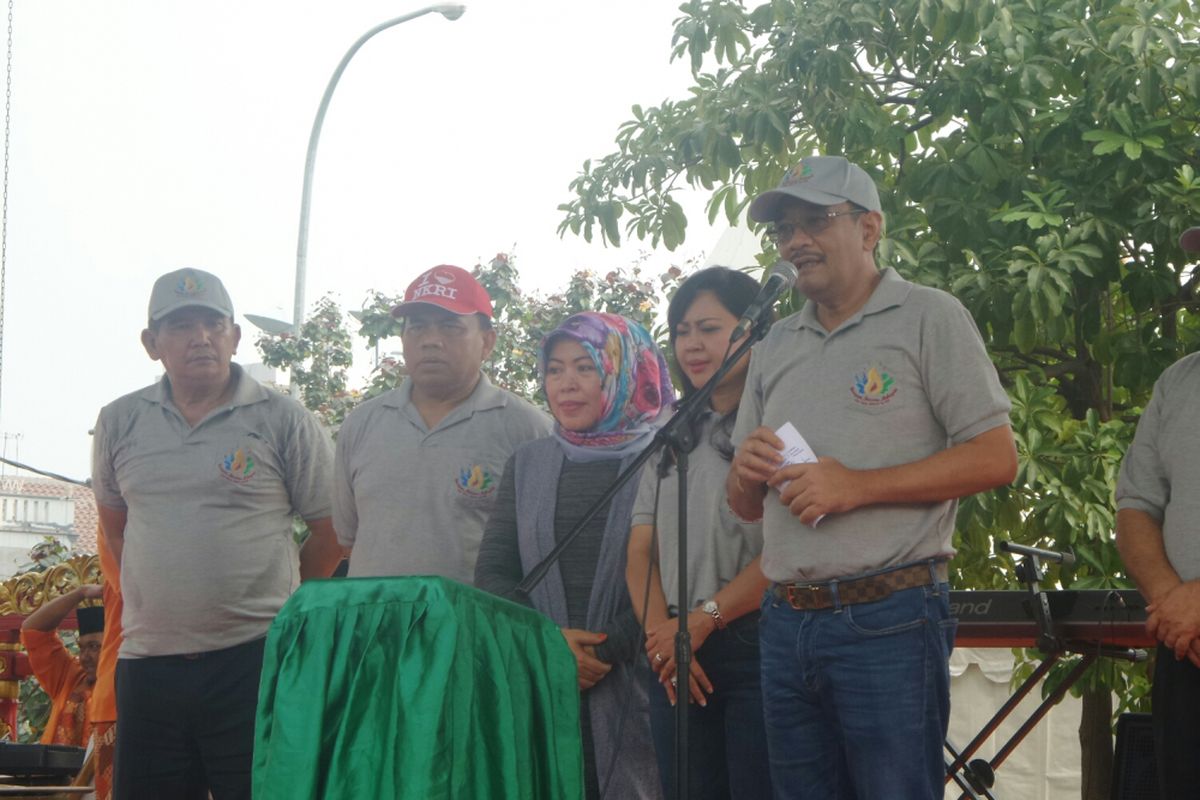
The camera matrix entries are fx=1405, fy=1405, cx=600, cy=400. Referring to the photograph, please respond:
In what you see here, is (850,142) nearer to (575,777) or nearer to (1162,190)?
(1162,190)

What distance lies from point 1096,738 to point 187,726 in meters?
3.48

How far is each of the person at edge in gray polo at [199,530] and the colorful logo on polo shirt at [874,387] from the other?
6.53 feet

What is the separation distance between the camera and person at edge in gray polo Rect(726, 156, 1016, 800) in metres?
2.65

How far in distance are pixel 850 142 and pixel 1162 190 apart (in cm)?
116

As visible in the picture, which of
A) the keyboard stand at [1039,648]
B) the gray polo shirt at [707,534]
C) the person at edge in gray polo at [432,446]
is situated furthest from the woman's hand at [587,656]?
the keyboard stand at [1039,648]

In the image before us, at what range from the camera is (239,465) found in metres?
4.08

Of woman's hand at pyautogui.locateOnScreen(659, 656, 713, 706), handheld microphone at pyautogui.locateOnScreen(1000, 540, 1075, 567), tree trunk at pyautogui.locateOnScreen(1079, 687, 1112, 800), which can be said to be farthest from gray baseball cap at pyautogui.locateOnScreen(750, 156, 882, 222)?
tree trunk at pyautogui.locateOnScreen(1079, 687, 1112, 800)

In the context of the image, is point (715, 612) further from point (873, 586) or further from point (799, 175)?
point (799, 175)

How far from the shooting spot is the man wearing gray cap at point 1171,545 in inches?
115

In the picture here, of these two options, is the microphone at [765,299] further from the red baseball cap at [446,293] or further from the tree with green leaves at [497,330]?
the tree with green leaves at [497,330]

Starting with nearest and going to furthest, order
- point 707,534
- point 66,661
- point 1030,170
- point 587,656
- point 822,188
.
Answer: point 822,188 → point 707,534 → point 587,656 → point 1030,170 → point 66,661

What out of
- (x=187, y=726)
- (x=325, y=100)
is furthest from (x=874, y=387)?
(x=325, y=100)

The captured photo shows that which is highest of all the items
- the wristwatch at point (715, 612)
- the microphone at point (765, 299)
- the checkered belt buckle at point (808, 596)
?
the microphone at point (765, 299)

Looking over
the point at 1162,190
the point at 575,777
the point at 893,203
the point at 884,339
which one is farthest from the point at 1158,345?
the point at 575,777
